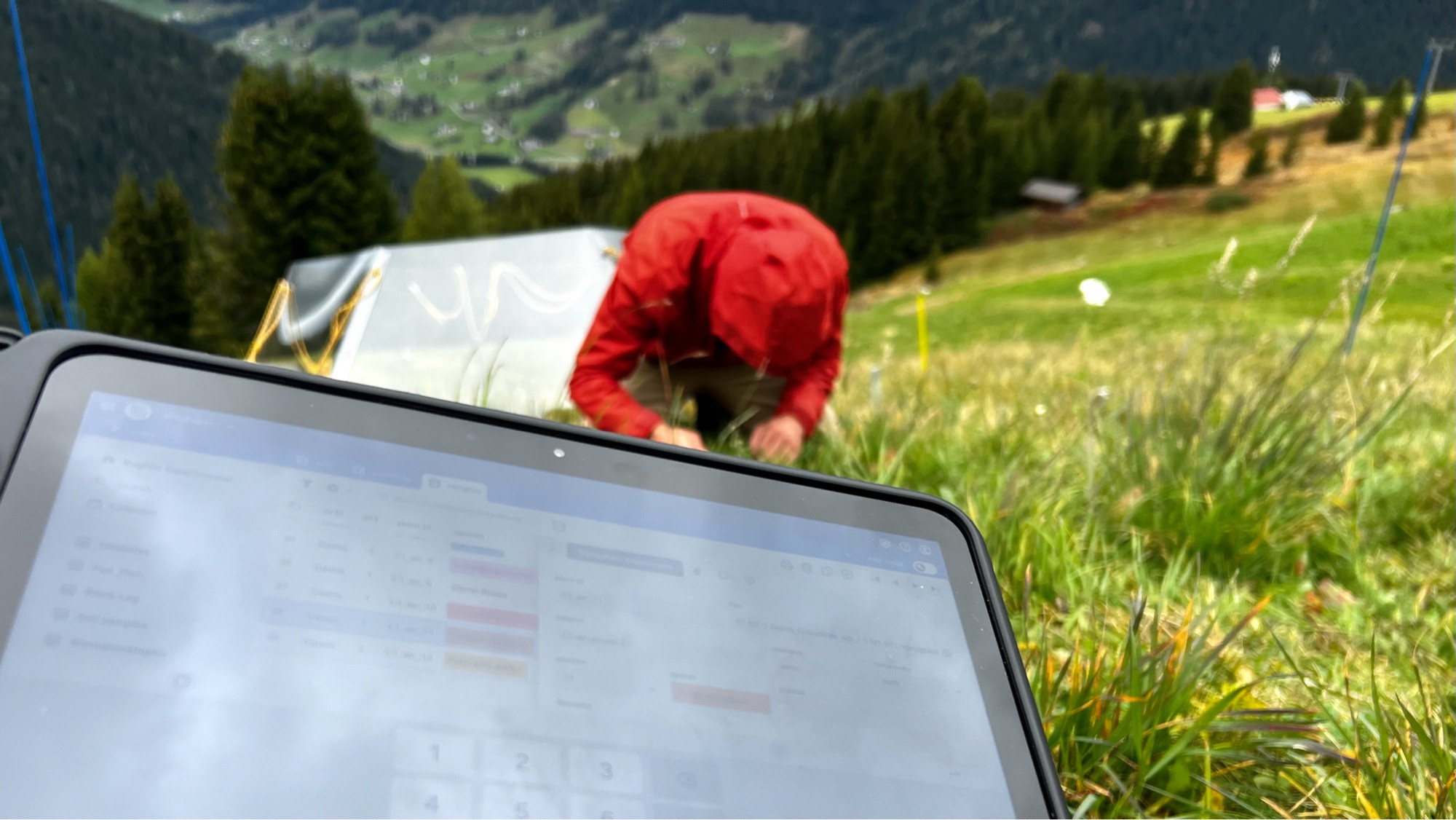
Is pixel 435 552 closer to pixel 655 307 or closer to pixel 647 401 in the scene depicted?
pixel 655 307

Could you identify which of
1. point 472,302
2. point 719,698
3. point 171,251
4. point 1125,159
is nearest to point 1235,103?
point 1125,159

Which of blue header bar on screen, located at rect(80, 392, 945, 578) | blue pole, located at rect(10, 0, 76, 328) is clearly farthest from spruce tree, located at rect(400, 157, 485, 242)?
blue header bar on screen, located at rect(80, 392, 945, 578)

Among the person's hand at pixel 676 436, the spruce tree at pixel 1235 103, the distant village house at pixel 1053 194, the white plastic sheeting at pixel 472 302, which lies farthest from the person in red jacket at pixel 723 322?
the distant village house at pixel 1053 194

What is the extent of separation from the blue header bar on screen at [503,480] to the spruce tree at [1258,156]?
2480 inches

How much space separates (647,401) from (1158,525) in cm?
223

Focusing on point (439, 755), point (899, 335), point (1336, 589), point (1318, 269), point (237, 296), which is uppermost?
point (439, 755)

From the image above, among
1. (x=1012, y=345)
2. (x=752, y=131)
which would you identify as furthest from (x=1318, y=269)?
(x=752, y=131)

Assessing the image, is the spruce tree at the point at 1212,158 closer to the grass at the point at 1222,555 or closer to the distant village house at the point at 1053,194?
the distant village house at the point at 1053,194

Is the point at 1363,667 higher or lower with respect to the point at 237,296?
higher

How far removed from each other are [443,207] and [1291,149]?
164ft

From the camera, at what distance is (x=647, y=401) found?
13.2 feet

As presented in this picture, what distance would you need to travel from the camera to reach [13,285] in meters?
1.42

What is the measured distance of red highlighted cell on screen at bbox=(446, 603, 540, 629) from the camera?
2.51 ft

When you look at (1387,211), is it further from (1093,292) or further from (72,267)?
(72,267)
